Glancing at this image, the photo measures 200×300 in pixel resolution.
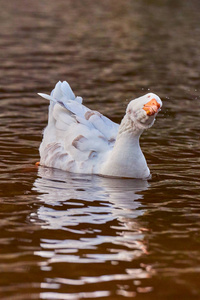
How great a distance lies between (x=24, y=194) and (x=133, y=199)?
141 cm

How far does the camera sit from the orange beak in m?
Result: 8.91

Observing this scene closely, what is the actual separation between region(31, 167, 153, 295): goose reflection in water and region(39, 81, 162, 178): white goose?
17 centimetres

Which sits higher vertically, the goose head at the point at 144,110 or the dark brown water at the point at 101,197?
the goose head at the point at 144,110

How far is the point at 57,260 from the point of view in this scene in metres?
6.62

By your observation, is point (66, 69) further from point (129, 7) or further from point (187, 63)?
point (129, 7)

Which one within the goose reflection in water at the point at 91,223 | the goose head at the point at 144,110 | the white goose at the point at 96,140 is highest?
the goose head at the point at 144,110

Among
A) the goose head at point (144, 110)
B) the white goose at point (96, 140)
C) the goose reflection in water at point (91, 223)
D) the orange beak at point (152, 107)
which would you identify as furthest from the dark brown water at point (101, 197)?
the orange beak at point (152, 107)

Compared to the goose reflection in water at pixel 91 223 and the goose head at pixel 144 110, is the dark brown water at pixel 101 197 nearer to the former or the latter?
the goose reflection in water at pixel 91 223

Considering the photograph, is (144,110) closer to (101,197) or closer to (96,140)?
(96,140)

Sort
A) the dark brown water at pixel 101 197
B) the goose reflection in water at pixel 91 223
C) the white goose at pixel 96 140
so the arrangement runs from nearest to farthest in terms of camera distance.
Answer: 1. the dark brown water at pixel 101 197
2. the goose reflection in water at pixel 91 223
3. the white goose at pixel 96 140

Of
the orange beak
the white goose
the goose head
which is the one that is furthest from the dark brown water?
the orange beak

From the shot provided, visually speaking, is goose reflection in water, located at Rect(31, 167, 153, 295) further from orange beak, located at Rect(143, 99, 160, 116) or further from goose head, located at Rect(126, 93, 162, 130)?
orange beak, located at Rect(143, 99, 160, 116)

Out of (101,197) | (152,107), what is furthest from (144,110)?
(101,197)

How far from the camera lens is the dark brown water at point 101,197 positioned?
6.28 m
